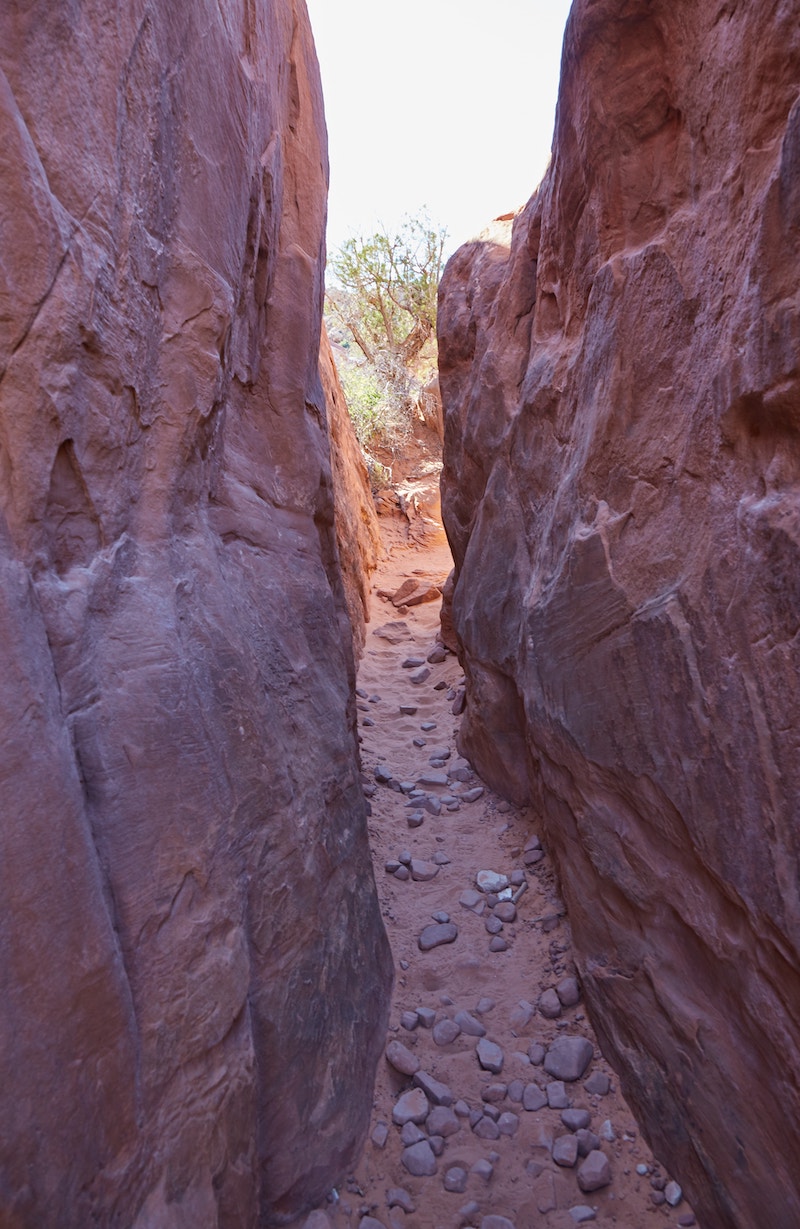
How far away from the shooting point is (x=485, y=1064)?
2943 millimetres

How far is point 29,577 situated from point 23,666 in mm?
220

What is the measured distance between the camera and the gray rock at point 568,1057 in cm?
288

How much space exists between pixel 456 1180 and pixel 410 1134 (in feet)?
0.74

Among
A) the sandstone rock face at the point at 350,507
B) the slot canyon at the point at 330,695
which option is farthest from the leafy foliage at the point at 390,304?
the slot canyon at the point at 330,695

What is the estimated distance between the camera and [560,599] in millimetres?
3227

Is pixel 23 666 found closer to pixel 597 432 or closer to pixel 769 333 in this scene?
pixel 769 333

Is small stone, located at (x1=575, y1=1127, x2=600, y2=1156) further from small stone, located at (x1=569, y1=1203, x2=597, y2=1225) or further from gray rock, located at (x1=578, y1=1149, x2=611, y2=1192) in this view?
small stone, located at (x1=569, y1=1203, x2=597, y2=1225)

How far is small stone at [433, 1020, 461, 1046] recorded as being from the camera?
121 inches

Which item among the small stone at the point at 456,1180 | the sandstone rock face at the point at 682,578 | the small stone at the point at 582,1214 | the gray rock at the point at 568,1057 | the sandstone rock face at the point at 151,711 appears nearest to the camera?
the sandstone rock face at the point at 151,711

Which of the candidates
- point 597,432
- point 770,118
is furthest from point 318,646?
point 770,118

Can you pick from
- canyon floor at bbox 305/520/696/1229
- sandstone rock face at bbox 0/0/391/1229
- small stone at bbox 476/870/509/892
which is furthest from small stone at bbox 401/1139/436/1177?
small stone at bbox 476/870/509/892

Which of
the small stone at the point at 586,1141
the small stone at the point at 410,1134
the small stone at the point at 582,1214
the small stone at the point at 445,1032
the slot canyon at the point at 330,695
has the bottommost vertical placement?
the small stone at the point at 582,1214

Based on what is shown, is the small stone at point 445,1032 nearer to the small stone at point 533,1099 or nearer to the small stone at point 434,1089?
the small stone at point 434,1089

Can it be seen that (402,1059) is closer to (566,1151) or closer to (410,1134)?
(410,1134)
